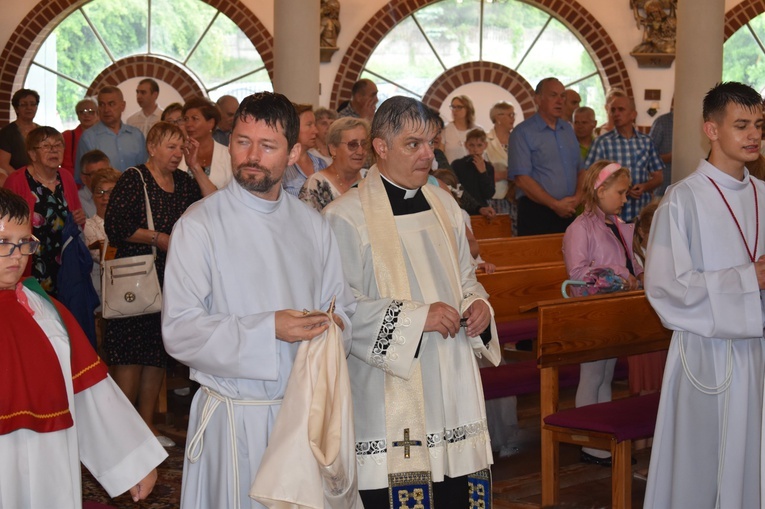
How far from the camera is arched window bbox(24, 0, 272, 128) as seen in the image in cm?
1291

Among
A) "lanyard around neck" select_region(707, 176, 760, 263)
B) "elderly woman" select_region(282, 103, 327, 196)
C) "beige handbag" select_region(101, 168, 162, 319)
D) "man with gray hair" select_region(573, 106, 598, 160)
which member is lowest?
"beige handbag" select_region(101, 168, 162, 319)

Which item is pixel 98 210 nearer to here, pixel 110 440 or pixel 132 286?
pixel 132 286

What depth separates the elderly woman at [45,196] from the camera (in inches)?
253

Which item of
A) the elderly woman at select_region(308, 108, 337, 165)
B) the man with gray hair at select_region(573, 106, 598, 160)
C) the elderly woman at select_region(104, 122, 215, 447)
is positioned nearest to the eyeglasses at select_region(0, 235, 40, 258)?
the elderly woman at select_region(104, 122, 215, 447)

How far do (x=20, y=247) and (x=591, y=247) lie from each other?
3.96 meters

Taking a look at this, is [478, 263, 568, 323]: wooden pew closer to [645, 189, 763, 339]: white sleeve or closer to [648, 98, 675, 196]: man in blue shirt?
[645, 189, 763, 339]: white sleeve

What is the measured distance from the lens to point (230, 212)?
3.33 meters

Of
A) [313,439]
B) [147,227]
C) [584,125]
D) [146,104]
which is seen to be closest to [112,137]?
[146,104]

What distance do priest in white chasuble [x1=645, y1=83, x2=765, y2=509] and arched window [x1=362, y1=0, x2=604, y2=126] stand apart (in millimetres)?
9563

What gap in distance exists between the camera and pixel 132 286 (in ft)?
19.1

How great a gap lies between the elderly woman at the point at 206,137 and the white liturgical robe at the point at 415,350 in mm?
2795

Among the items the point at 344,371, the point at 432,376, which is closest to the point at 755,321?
the point at 432,376

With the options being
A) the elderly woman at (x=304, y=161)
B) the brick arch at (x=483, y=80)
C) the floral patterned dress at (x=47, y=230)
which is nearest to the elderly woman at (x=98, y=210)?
the floral patterned dress at (x=47, y=230)

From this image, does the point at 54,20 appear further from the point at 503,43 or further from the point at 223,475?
the point at 223,475
